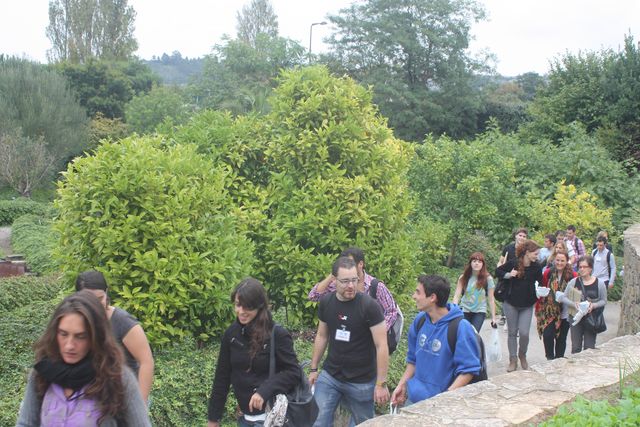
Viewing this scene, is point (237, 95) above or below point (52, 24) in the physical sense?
below

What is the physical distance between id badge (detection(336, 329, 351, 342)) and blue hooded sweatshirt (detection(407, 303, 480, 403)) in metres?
0.50

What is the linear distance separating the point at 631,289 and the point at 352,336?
588 cm

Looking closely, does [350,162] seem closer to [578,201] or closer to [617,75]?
[578,201]

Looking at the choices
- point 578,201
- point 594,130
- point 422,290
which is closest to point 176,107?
point 594,130

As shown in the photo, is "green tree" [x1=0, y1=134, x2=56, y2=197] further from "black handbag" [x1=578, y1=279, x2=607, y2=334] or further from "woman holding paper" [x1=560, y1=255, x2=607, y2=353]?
"black handbag" [x1=578, y1=279, x2=607, y2=334]

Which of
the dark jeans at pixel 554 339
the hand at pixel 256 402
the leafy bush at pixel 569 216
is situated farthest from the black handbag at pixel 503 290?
the leafy bush at pixel 569 216

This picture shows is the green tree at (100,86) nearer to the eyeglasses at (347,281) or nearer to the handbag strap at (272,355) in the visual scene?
the eyeglasses at (347,281)

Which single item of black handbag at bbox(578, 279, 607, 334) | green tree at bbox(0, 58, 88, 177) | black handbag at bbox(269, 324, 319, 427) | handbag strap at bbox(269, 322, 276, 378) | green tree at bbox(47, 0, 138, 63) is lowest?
black handbag at bbox(578, 279, 607, 334)

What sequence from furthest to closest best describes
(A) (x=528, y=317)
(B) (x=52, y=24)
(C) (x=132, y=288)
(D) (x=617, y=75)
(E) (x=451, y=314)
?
(B) (x=52, y=24)
(D) (x=617, y=75)
(A) (x=528, y=317)
(C) (x=132, y=288)
(E) (x=451, y=314)

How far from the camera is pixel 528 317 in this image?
322 inches

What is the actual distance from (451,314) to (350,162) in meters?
3.29

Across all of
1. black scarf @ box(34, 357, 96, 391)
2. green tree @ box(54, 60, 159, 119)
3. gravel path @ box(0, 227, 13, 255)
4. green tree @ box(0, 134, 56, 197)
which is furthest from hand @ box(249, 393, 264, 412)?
green tree @ box(54, 60, 159, 119)

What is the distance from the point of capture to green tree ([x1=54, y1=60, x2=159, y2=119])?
45.2 meters

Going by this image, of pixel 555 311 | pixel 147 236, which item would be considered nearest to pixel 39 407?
pixel 147 236
